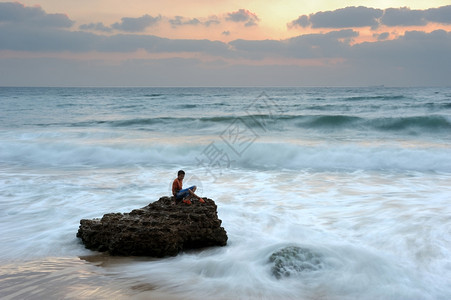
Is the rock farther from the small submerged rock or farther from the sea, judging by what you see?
the small submerged rock

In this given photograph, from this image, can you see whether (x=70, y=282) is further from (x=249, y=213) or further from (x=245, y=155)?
(x=245, y=155)

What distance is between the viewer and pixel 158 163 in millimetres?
12414

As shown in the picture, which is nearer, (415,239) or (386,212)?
(415,239)

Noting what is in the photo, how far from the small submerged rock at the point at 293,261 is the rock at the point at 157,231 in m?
0.86

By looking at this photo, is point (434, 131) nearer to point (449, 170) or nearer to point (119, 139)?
point (449, 170)

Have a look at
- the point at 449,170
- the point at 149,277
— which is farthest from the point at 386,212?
the point at 449,170

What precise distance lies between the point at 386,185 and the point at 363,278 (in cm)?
522

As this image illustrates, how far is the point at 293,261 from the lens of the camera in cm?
→ 464

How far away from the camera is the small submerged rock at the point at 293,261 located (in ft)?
14.6

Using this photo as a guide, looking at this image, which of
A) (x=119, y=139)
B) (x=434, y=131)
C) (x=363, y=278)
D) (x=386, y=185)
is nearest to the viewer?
(x=363, y=278)

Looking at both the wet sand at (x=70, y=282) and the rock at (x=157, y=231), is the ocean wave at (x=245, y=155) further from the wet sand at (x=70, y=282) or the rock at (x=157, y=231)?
the wet sand at (x=70, y=282)

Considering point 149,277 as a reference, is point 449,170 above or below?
below

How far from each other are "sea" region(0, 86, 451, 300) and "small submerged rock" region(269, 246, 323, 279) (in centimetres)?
2

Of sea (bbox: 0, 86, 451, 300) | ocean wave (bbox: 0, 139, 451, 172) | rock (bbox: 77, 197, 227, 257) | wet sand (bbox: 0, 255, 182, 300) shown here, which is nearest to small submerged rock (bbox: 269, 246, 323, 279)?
sea (bbox: 0, 86, 451, 300)
